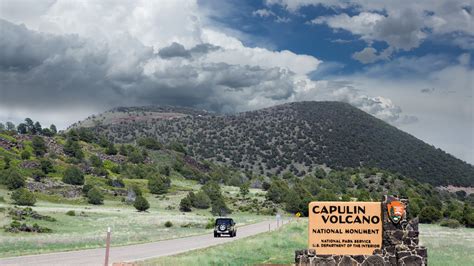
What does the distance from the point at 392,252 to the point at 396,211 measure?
5.71ft

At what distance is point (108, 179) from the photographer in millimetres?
119000

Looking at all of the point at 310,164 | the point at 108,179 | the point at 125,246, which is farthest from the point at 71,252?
the point at 310,164

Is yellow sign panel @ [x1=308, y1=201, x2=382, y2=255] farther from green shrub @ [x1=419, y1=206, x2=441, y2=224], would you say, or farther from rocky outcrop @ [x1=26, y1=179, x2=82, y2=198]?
rocky outcrop @ [x1=26, y1=179, x2=82, y2=198]

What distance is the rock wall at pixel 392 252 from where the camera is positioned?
2034 centimetres

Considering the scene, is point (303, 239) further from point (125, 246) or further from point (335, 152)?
point (335, 152)

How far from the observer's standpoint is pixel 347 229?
68.7 ft

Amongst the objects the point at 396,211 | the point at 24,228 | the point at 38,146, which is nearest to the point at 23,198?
the point at 24,228

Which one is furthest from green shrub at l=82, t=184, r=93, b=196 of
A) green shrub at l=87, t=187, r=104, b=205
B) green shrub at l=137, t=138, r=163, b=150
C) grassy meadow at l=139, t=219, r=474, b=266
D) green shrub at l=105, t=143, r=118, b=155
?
green shrub at l=137, t=138, r=163, b=150

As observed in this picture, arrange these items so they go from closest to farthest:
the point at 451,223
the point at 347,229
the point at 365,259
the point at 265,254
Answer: the point at 365,259
the point at 347,229
the point at 265,254
the point at 451,223

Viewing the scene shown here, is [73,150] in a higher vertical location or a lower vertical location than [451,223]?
higher

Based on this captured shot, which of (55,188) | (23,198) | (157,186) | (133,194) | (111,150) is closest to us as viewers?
(23,198)

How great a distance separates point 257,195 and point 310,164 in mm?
71527

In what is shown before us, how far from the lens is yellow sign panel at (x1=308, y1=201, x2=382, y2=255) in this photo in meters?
20.8

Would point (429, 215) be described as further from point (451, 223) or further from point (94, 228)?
point (94, 228)
